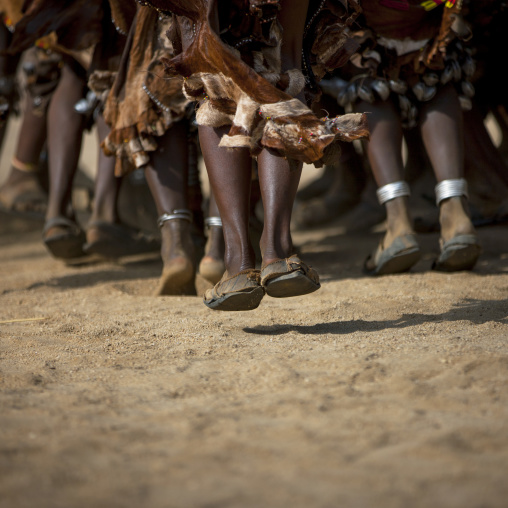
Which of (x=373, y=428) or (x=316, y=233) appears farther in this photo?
(x=316, y=233)

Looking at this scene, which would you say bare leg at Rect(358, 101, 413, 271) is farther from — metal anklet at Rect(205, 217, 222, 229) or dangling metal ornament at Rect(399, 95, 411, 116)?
metal anklet at Rect(205, 217, 222, 229)

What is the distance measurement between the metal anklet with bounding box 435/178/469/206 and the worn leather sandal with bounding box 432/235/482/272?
185mm

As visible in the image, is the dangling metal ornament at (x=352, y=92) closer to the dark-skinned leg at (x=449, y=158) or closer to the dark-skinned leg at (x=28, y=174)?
the dark-skinned leg at (x=449, y=158)

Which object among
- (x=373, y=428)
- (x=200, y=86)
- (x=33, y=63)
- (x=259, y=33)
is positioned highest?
(x=33, y=63)

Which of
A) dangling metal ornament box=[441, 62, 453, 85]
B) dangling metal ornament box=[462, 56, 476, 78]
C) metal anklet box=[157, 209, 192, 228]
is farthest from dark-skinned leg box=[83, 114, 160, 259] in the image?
dangling metal ornament box=[462, 56, 476, 78]

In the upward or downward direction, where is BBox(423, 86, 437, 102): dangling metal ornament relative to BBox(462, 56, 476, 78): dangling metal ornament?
downward

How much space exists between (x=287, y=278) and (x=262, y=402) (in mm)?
391

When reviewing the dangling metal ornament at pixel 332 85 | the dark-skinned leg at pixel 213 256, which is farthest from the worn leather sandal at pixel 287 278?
the dangling metal ornament at pixel 332 85

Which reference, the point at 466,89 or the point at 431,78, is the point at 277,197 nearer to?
the point at 431,78

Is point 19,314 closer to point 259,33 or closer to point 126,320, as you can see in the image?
point 126,320

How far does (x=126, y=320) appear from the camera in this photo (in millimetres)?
Result: 1873

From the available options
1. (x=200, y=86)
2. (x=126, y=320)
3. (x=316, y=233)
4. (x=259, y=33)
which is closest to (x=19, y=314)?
(x=126, y=320)

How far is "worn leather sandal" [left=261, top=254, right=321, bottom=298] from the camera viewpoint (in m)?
1.49

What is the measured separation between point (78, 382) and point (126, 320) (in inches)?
21.8
